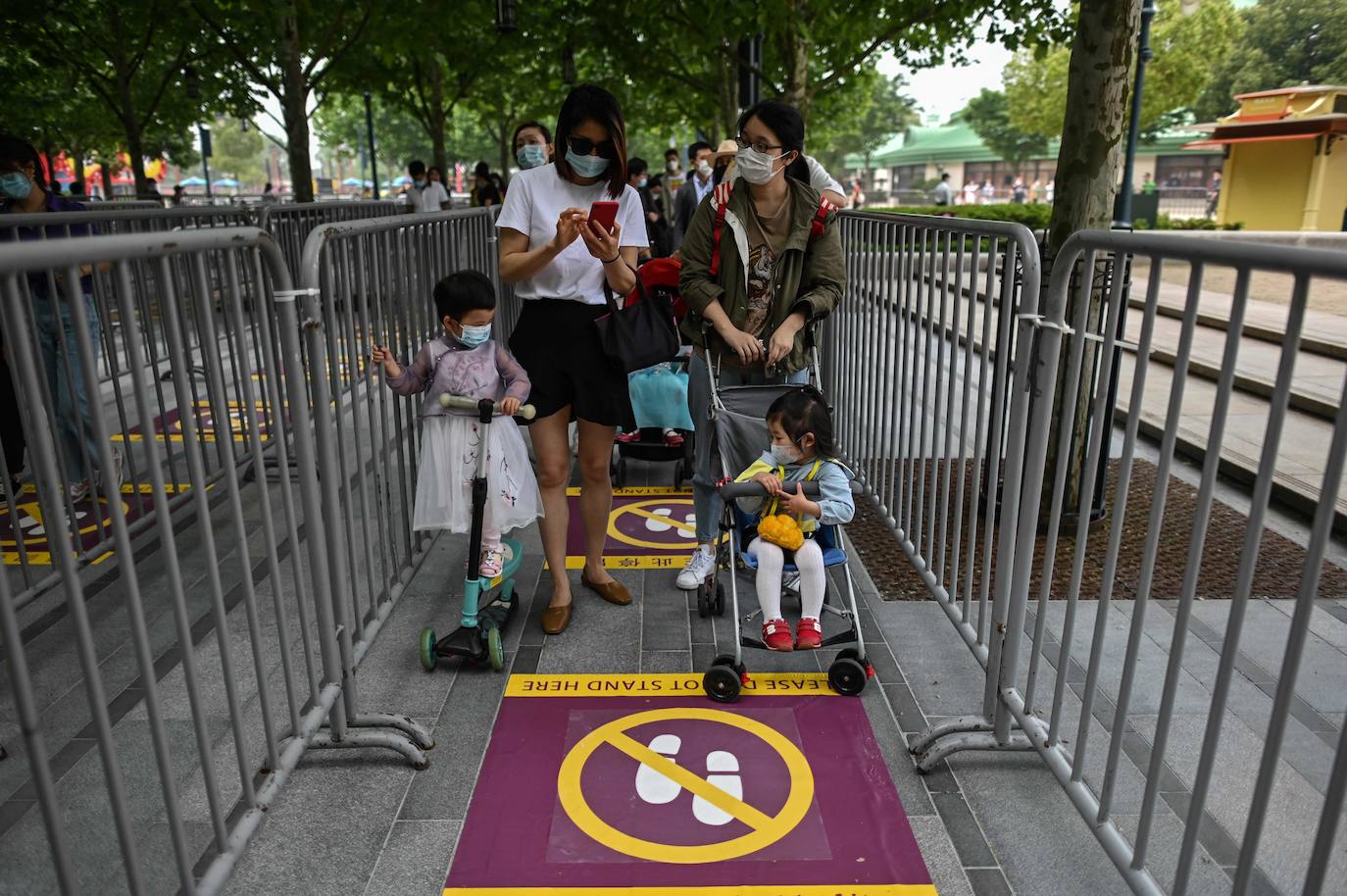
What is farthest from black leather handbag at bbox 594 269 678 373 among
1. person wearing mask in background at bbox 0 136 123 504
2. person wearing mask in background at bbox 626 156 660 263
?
person wearing mask in background at bbox 626 156 660 263

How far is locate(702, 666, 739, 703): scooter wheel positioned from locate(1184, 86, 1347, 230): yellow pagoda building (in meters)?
23.3

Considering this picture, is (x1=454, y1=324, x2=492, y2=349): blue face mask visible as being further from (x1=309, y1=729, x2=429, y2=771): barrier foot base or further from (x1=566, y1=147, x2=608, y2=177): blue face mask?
(x1=309, y1=729, x2=429, y2=771): barrier foot base

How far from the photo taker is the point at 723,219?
4008 mm

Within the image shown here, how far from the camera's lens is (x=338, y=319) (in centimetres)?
352

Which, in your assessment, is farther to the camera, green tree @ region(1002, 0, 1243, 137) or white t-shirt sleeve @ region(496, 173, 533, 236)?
green tree @ region(1002, 0, 1243, 137)

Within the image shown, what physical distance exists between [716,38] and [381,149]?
201 feet

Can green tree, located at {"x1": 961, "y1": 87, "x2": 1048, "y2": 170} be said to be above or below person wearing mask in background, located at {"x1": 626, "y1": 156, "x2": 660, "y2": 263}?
above

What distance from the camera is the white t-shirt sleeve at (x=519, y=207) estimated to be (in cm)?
379

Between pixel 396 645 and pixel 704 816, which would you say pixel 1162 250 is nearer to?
pixel 704 816

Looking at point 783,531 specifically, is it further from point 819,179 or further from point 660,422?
point 660,422

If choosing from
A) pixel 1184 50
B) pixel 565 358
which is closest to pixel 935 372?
pixel 565 358

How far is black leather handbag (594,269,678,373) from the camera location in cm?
393

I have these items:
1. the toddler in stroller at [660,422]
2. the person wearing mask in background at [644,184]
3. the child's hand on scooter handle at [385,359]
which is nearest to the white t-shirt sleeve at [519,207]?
the child's hand on scooter handle at [385,359]

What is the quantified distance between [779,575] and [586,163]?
175cm
